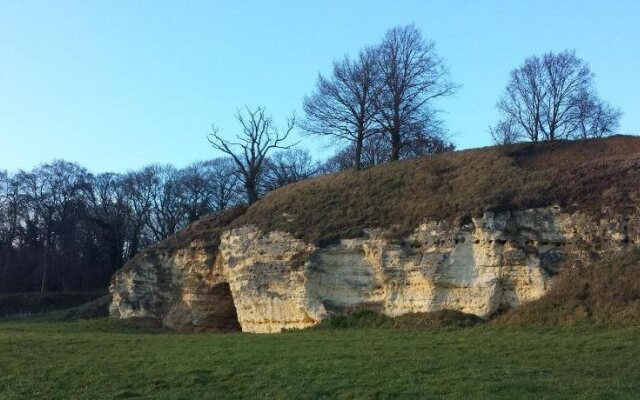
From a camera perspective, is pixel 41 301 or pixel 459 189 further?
pixel 41 301

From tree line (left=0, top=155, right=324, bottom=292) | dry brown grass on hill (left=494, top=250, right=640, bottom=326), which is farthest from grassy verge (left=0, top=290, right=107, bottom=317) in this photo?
dry brown grass on hill (left=494, top=250, right=640, bottom=326)

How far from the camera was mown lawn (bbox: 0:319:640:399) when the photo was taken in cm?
1095

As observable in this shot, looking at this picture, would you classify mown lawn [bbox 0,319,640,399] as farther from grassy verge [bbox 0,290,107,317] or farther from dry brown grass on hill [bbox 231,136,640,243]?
grassy verge [bbox 0,290,107,317]

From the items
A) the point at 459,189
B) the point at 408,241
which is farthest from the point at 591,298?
the point at 459,189

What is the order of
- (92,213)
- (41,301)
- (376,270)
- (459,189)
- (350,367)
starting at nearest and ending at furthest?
(350,367) → (376,270) → (459,189) → (41,301) → (92,213)

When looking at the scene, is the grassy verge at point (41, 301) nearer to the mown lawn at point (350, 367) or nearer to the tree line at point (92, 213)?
the tree line at point (92, 213)

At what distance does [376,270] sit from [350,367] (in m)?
11.0

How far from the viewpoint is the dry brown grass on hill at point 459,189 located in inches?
861

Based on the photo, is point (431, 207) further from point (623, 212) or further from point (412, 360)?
point (412, 360)

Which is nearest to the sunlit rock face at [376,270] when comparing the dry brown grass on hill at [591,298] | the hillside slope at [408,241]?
the hillside slope at [408,241]

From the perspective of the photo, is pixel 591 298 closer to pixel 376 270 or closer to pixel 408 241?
pixel 408 241

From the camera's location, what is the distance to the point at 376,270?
23.9m

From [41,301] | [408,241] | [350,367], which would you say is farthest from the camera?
[41,301]

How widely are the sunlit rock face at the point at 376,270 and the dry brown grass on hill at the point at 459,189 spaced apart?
0.62 metres
